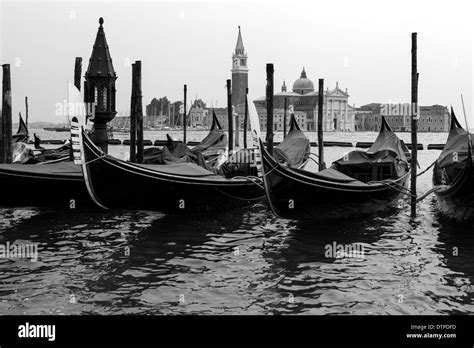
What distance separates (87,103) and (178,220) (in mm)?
2605

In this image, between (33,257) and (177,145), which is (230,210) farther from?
(33,257)

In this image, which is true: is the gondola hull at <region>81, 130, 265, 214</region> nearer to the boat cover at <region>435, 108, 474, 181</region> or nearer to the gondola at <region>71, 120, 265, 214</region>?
the gondola at <region>71, 120, 265, 214</region>

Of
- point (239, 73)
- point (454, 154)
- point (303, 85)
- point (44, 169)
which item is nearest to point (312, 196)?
point (454, 154)

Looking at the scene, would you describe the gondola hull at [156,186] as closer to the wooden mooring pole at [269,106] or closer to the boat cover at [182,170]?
the boat cover at [182,170]

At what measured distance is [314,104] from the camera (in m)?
97.1

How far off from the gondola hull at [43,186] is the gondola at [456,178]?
5580 mm

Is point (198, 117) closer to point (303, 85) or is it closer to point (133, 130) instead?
point (303, 85)

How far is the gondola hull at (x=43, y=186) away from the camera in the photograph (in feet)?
30.4

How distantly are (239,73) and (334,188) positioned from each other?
292 ft

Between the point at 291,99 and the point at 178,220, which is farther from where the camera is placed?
the point at 291,99

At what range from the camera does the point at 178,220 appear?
9617mm

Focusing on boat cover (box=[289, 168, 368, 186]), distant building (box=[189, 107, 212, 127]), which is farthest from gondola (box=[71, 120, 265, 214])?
distant building (box=[189, 107, 212, 127])

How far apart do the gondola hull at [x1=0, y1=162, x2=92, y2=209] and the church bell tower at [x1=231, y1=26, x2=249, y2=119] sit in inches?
3220

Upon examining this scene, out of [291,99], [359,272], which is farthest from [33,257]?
[291,99]
